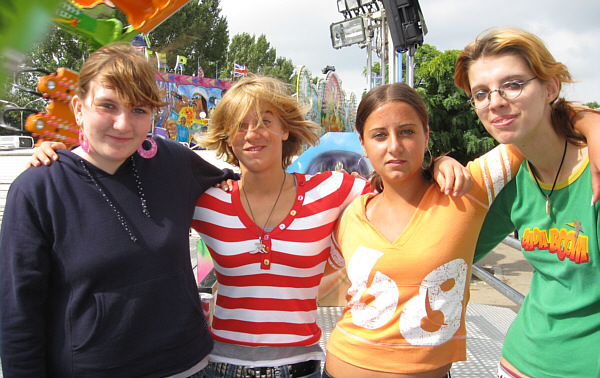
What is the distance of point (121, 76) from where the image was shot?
1.46 m

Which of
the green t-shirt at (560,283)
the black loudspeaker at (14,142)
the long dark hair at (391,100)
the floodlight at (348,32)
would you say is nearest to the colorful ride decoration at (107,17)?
the long dark hair at (391,100)

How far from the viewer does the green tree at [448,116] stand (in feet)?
49.5

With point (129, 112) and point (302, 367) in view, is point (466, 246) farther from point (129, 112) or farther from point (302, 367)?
point (129, 112)

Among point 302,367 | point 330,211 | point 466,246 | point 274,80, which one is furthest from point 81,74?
point 466,246

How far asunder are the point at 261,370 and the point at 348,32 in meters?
9.62

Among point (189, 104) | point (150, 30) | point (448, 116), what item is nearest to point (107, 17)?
point (150, 30)

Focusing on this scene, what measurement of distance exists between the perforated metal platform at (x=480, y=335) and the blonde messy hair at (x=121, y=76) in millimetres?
1969

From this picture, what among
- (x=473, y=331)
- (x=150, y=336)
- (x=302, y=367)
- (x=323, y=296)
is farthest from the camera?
(x=473, y=331)

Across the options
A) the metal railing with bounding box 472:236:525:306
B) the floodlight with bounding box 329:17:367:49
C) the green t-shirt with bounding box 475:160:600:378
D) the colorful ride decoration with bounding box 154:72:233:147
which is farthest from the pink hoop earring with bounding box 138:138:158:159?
the colorful ride decoration with bounding box 154:72:233:147

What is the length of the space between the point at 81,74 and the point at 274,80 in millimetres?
812

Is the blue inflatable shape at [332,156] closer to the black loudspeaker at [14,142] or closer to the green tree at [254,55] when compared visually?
the black loudspeaker at [14,142]

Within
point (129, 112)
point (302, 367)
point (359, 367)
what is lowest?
point (302, 367)

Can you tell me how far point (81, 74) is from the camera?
1485mm

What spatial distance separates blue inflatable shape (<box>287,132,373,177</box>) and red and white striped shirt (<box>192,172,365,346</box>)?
11.6 ft
